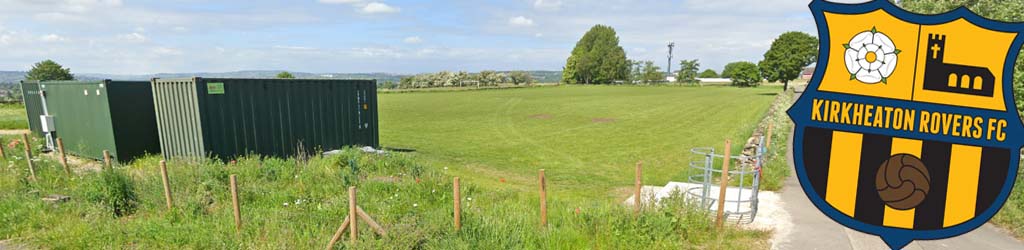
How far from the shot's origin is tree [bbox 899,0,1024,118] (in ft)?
33.6

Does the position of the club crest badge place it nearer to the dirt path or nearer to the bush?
the dirt path

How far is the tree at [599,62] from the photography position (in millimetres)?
111438

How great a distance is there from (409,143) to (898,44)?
18.1 metres

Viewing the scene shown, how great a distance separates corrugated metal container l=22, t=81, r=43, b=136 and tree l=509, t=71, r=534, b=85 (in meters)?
85.9

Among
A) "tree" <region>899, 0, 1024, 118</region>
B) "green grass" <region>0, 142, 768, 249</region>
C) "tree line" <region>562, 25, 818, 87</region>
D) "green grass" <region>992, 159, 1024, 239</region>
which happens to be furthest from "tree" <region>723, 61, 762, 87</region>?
"green grass" <region>0, 142, 768, 249</region>

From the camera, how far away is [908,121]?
288 centimetres

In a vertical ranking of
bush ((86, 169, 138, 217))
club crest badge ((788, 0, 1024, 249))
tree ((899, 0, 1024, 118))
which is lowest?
bush ((86, 169, 138, 217))

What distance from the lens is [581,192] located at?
428 inches

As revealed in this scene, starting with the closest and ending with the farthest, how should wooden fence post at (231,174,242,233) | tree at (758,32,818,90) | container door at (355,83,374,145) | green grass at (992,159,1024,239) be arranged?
wooden fence post at (231,174,242,233), green grass at (992,159,1024,239), container door at (355,83,374,145), tree at (758,32,818,90)

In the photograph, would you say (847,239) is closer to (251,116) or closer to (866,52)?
(866,52)

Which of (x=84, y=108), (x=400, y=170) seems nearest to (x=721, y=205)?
(x=400, y=170)

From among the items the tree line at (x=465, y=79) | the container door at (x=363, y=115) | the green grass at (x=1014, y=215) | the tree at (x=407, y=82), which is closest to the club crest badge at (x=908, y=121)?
the green grass at (x=1014, y=215)

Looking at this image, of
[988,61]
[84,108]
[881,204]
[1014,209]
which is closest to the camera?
[988,61]

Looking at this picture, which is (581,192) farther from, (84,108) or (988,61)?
(84,108)
